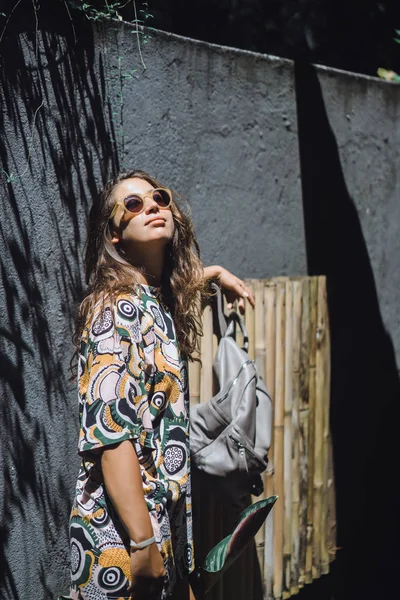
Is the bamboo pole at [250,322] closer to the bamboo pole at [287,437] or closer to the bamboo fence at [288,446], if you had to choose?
the bamboo fence at [288,446]

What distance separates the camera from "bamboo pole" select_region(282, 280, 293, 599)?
4.13 meters

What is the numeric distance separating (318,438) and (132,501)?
2.18 meters

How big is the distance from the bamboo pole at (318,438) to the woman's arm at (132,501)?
2.08m

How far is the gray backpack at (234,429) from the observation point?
10.4 feet

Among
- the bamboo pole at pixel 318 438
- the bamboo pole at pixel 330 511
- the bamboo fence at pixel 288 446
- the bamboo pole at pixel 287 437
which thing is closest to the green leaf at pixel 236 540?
the bamboo fence at pixel 288 446

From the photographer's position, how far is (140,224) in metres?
2.77

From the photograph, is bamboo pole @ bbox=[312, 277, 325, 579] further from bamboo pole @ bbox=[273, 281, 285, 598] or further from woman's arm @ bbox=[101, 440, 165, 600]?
woman's arm @ bbox=[101, 440, 165, 600]

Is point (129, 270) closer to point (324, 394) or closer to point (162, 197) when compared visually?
point (162, 197)

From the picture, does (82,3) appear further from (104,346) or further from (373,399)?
(373,399)

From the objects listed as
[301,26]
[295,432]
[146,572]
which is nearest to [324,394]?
[295,432]

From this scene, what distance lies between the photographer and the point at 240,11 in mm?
5547

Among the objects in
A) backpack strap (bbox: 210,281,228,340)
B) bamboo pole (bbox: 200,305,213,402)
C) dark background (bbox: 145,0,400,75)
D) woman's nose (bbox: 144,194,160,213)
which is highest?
dark background (bbox: 145,0,400,75)

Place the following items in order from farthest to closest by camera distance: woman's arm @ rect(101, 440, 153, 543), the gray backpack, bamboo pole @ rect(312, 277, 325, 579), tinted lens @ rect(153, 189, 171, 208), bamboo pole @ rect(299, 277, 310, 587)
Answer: bamboo pole @ rect(312, 277, 325, 579) < bamboo pole @ rect(299, 277, 310, 587) < the gray backpack < tinted lens @ rect(153, 189, 171, 208) < woman's arm @ rect(101, 440, 153, 543)

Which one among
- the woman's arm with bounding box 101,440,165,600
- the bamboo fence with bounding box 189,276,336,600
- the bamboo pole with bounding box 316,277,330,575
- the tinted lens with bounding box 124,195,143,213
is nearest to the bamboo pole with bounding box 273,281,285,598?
the bamboo fence with bounding box 189,276,336,600
